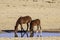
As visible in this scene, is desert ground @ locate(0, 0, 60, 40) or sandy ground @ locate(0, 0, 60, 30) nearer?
desert ground @ locate(0, 0, 60, 40)

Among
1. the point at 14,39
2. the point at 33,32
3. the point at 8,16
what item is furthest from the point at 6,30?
the point at 14,39

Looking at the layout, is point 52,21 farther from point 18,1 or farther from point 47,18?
point 18,1

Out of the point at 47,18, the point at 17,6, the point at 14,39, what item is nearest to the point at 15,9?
the point at 17,6

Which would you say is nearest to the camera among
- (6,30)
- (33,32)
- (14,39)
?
(14,39)

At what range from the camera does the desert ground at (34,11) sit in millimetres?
19141

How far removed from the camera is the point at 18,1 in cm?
2134

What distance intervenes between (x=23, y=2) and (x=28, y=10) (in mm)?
1011

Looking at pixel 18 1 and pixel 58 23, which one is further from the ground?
pixel 18 1

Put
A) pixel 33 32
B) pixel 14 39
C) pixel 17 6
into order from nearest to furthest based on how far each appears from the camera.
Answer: pixel 14 39 < pixel 33 32 < pixel 17 6

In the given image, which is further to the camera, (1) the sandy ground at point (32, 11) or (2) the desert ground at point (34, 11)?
(1) the sandy ground at point (32, 11)

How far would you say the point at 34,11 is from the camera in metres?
20.8

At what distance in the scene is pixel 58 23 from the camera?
19.7 meters

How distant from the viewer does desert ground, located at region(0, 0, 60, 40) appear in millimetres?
19141

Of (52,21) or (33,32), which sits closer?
(33,32)
